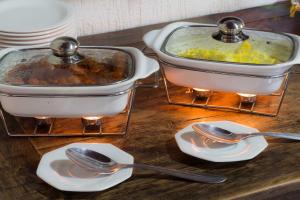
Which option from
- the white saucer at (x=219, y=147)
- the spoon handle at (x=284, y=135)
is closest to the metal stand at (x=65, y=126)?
the white saucer at (x=219, y=147)

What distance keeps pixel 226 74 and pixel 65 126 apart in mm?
293

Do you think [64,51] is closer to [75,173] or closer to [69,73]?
[69,73]

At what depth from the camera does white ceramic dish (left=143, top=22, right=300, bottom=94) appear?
33.9 inches

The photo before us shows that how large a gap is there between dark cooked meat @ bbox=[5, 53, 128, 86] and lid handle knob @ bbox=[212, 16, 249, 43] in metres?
0.20

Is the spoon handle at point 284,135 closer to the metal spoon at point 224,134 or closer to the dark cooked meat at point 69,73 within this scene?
the metal spoon at point 224,134

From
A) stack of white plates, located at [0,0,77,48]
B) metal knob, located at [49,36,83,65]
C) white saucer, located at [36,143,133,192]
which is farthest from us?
stack of white plates, located at [0,0,77,48]

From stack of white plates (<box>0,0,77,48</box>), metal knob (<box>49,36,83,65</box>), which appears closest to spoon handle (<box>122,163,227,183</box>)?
metal knob (<box>49,36,83,65</box>)

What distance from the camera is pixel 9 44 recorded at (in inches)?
41.0

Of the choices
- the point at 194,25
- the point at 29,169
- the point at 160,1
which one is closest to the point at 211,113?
the point at 194,25

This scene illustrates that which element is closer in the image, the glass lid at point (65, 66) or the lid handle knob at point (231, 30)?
the glass lid at point (65, 66)

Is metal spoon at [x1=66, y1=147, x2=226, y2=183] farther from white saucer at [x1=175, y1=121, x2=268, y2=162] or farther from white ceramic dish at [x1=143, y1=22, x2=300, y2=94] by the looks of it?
white ceramic dish at [x1=143, y1=22, x2=300, y2=94]

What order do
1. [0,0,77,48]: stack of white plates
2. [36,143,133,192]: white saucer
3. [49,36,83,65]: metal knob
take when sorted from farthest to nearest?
[0,0,77,48]: stack of white plates → [49,36,83,65]: metal knob → [36,143,133,192]: white saucer

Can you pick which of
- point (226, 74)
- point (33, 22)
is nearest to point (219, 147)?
point (226, 74)

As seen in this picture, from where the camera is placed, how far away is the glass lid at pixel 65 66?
83 cm
